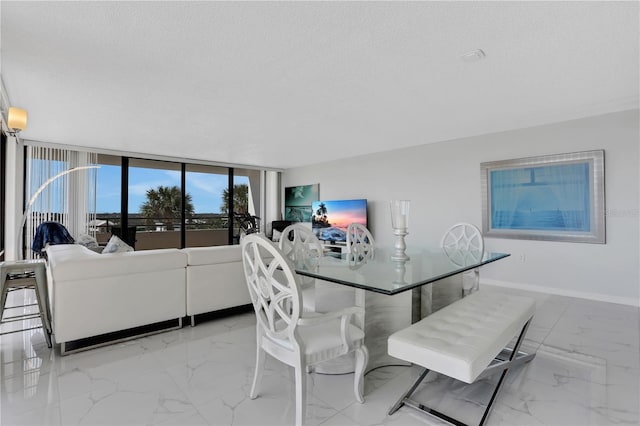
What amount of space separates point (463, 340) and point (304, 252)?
1724 mm

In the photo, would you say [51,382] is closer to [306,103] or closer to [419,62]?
[306,103]

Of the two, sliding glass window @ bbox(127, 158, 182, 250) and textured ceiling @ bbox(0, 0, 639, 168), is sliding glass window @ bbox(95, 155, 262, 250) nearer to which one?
sliding glass window @ bbox(127, 158, 182, 250)

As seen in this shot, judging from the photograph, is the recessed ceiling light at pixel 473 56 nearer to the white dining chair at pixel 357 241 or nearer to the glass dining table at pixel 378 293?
the glass dining table at pixel 378 293

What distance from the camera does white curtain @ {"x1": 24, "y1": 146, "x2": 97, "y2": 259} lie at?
528 centimetres

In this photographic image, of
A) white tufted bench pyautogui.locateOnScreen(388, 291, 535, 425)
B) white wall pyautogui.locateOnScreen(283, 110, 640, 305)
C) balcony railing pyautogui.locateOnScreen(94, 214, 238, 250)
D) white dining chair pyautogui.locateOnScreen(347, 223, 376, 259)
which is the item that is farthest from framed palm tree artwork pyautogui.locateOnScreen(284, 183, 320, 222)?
white tufted bench pyautogui.locateOnScreen(388, 291, 535, 425)

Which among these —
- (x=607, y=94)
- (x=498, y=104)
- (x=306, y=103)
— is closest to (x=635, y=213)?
(x=607, y=94)

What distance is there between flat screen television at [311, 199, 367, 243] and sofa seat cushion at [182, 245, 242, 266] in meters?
3.42

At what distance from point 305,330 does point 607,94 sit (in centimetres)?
370

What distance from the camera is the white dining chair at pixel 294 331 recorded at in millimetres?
1443

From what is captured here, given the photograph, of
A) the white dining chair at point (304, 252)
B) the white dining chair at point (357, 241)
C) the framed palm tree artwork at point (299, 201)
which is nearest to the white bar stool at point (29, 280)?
the white dining chair at point (304, 252)

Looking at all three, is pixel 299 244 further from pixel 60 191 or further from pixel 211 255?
pixel 60 191

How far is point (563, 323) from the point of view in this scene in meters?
2.97

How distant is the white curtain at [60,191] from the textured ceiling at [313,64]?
54.4 inches

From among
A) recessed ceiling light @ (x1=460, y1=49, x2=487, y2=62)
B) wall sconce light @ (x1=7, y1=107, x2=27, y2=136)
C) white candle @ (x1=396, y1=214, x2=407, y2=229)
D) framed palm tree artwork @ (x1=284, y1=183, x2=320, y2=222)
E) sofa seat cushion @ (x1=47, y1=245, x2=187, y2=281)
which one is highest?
recessed ceiling light @ (x1=460, y1=49, x2=487, y2=62)
